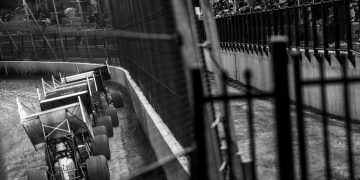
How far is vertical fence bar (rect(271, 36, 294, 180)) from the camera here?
10.2 feet

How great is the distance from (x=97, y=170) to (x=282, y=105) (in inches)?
304

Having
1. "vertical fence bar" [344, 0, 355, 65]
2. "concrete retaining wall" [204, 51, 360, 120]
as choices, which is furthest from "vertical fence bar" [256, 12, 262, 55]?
"vertical fence bar" [344, 0, 355, 65]

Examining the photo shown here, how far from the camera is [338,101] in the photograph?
38.7 feet

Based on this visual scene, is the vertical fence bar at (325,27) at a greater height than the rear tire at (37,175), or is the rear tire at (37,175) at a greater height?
the vertical fence bar at (325,27)

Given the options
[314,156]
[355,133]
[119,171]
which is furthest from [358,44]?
[119,171]

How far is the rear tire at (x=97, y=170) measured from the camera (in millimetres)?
10680

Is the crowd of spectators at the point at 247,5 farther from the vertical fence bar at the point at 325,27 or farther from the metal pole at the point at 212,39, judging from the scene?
the metal pole at the point at 212,39

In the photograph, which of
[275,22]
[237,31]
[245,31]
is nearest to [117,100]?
[245,31]

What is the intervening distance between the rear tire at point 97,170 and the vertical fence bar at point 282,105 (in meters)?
7.52

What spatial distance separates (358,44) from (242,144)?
2.45m

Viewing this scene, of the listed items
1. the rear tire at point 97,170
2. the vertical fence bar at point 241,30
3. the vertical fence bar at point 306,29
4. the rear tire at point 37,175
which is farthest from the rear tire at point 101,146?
the vertical fence bar at point 241,30

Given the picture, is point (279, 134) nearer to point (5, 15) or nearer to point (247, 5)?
point (247, 5)

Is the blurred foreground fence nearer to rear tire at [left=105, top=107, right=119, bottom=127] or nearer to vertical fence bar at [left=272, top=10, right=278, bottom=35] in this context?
vertical fence bar at [left=272, top=10, right=278, bottom=35]

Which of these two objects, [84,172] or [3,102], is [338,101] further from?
[3,102]
